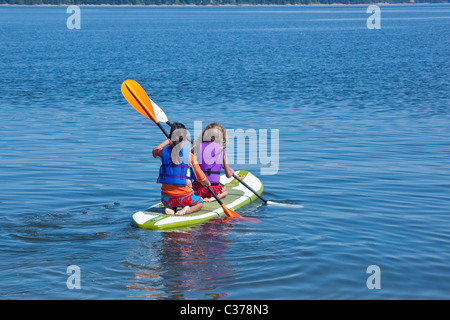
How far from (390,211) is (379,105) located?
457 inches

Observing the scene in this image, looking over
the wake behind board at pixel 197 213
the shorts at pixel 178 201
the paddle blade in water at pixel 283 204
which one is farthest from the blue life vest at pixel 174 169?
the paddle blade in water at pixel 283 204

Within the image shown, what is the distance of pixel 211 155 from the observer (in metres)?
9.49

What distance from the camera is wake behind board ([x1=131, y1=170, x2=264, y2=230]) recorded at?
28.1 feet

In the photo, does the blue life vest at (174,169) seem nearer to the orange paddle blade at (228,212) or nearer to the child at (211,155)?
the child at (211,155)

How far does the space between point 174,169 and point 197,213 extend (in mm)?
778

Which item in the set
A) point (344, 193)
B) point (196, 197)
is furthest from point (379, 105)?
point (196, 197)

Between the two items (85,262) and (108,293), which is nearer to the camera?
(108,293)

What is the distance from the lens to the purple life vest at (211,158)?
31.0 ft

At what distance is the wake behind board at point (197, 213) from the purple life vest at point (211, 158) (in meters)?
0.47

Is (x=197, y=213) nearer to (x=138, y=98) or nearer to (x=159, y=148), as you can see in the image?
(x=159, y=148)

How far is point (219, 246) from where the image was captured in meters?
8.03

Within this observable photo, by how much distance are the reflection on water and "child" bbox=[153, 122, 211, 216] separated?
0.44 meters

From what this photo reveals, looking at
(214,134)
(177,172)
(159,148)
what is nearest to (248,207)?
(214,134)

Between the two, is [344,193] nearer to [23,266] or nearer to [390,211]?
[390,211]
